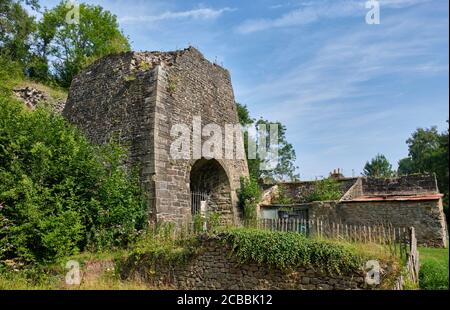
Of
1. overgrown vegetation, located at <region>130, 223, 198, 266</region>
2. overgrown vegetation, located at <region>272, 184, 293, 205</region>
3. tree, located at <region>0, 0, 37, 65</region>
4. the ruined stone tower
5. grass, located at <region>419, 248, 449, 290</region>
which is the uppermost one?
tree, located at <region>0, 0, 37, 65</region>

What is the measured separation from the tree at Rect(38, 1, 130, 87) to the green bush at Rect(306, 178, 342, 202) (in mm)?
16444

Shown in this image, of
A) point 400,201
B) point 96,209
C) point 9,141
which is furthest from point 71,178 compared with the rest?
point 400,201

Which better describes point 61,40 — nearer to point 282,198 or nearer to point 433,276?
point 282,198

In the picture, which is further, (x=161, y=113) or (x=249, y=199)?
(x=249, y=199)

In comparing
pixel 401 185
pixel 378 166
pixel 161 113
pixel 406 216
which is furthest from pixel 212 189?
pixel 378 166

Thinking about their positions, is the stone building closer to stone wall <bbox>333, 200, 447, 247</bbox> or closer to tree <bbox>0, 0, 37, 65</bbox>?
stone wall <bbox>333, 200, 447, 247</bbox>

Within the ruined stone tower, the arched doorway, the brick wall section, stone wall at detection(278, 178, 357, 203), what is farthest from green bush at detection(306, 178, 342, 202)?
the arched doorway

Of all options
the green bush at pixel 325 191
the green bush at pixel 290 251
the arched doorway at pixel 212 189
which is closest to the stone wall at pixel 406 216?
the green bush at pixel 325 191

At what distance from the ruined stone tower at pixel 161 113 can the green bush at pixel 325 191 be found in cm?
620

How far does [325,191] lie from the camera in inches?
776

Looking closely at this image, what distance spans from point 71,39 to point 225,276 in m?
23.4

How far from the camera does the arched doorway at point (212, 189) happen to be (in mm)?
13693

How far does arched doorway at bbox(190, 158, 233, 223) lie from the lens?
1369 centimetres
